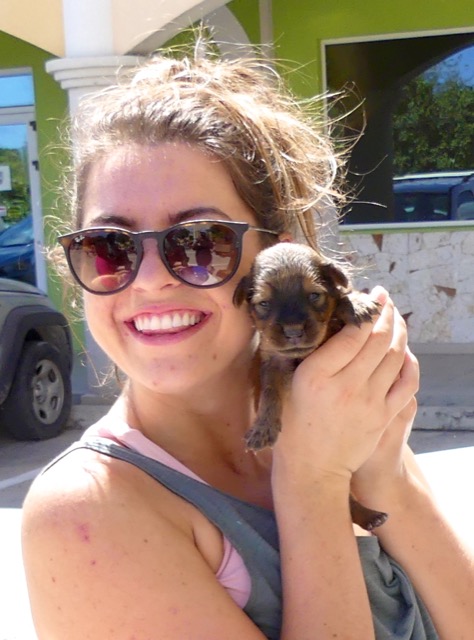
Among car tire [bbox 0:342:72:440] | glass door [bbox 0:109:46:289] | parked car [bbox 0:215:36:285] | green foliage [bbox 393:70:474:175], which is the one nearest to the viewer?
car tire [bbox 0:342:72:440]

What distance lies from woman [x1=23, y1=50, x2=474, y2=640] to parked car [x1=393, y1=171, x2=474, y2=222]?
8.45 metres

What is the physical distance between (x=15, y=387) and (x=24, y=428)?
0.38 metres

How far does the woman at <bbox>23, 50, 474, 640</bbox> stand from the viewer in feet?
5.01

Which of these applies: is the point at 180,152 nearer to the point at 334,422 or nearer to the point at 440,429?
the point at 334,422

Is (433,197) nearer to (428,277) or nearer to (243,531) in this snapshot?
(428,277)

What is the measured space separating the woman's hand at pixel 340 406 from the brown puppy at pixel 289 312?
8 cm

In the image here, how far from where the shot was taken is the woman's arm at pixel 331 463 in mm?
1573

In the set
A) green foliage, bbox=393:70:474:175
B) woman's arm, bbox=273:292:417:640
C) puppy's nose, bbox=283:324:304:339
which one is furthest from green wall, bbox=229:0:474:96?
woman's arm, bbox=273:292:417:640

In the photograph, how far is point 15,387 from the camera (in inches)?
314

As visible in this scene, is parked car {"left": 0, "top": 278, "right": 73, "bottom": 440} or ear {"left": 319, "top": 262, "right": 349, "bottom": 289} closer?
ear {"left": 319, "top": 262, "right": 349, "bottom": 289}

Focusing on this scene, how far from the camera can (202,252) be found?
172 cm

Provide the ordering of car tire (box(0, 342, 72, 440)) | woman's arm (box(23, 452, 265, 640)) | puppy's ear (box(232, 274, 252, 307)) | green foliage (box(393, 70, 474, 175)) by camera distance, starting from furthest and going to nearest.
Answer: green foliage (box(393, 70, 474, 175)) → car tire (box(0, 342, 72, 440)) → puppy's ear (box(232, 274, 252, 307)) → woman's arm (box(23, 452, 265, 640))

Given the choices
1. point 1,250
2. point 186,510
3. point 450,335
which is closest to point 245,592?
point 186,510

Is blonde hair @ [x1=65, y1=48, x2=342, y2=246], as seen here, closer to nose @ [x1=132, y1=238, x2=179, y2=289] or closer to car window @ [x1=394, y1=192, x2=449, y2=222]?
nose @ [x1=132, y1=238, x2=179, y2=289]
